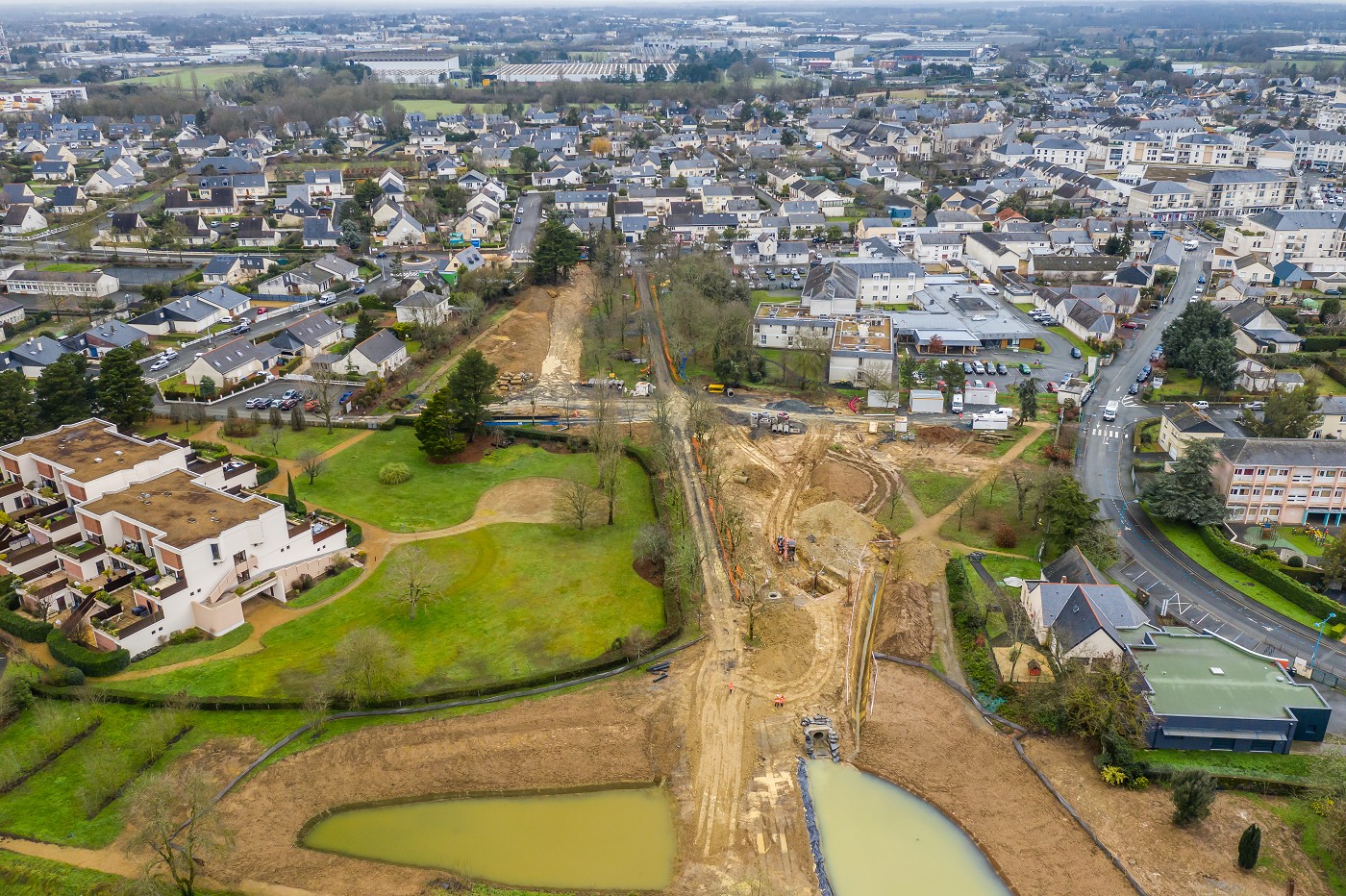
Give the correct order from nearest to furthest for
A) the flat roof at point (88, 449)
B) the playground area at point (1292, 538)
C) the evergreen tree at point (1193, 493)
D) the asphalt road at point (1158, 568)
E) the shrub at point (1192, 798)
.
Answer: the shrub at point (1192, 798) < the asphalt road at point (1158, 568) < the playground area at point (1292, 538) < the flat roof at point (88, 449) < the evergreen tree at point (1193, 493)

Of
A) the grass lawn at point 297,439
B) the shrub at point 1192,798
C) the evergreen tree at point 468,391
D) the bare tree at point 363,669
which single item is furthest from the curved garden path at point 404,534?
the shrub at point 1192,798

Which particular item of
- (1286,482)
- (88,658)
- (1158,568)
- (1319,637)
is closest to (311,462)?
(88,658)

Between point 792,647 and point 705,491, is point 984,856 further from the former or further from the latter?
point 705,491

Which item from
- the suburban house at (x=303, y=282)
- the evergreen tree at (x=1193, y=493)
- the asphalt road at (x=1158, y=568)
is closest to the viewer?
the asphalt road at (x=1158, y=568)

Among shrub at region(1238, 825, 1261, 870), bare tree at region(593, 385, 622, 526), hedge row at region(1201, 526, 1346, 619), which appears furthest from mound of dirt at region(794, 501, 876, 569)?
shrub at region(1238, 825, 1261, 870)

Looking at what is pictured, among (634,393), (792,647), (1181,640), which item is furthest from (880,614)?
(634,393)

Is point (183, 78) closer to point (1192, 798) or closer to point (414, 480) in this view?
point (414, 480)

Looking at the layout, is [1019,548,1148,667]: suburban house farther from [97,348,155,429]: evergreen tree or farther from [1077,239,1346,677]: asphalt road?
[97,348,155,429]: evergreen tree

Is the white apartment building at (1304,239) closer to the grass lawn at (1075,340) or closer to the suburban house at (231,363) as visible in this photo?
the grass lawn at (1075,340)
